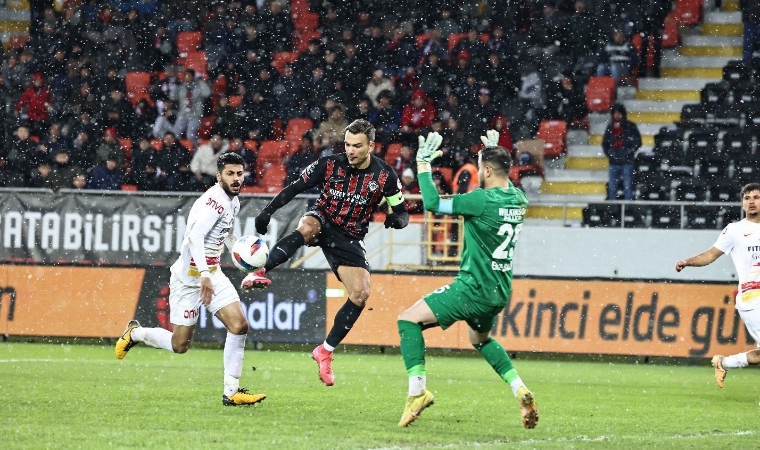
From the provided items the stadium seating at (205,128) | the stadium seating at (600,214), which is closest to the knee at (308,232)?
the stadium seating at (600,214)

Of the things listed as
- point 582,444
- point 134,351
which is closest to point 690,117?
point 134,351

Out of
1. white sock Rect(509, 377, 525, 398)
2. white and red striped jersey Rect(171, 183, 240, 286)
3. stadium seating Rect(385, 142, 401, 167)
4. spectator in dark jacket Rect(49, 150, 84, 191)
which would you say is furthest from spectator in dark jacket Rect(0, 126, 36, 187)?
white sock Rect(509, 377, 525, 398)

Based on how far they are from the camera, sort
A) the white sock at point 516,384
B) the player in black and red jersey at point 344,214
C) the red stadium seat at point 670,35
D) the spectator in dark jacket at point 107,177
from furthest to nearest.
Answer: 1. the red stadium seat at point 670,35
2. the spectator in dark jacket at point 107,177
3. the player in black and red jersey at point 344,214
4. the white sock at point 516,384

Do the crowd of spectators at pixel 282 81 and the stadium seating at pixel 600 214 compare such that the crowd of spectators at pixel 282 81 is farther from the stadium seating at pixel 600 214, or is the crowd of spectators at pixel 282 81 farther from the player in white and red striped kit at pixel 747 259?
the player in white and red striped kit at pixel 747 259

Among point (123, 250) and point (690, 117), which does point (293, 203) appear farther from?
point (690, 117)

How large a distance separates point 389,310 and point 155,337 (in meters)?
6.73

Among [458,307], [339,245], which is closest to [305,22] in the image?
[339,245]

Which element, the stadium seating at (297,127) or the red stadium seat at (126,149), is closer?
the red stadium seat at (126,149)

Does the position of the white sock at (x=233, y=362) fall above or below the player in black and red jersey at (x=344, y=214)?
below

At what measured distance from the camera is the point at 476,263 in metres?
8.08

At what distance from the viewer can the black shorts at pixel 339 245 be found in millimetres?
10250

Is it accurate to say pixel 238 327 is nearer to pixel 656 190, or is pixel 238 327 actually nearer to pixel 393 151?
pixel 393 151

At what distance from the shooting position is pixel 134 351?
1633cm

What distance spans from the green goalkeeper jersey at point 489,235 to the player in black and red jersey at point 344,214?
73.2 inches
